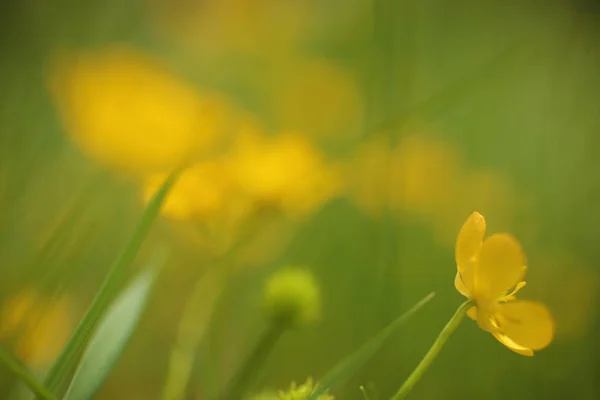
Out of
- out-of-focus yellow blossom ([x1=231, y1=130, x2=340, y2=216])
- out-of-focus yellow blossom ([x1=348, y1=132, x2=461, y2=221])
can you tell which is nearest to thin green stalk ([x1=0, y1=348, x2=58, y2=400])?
out-of-focus yellow blossom ([x1=231, y1=130, x2=340, y2=216])

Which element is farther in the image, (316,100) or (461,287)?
(316,100)

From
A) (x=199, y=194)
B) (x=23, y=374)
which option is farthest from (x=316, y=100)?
(x=23, y=374)

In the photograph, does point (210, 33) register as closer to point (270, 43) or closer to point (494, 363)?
point (270, 43)

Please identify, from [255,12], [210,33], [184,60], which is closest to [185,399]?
[184,60]

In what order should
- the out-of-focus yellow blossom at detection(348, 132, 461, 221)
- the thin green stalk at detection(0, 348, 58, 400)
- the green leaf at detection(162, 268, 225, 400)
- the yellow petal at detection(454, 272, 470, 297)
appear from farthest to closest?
the out-of-focus yellow blossom at detection(348, 132, 461, 221) < the green leaf at detection(162, 268, 225, 400) < the yellow petal at detection(454, 272, 470, 297) < the thin green stalk at detection(0, 348, 58, 400)

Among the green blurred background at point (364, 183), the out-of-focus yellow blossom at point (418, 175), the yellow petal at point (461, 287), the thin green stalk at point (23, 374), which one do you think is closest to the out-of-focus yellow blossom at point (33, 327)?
the green blurred background at point (364, 183)

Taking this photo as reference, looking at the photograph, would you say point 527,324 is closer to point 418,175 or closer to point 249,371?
point 249,371

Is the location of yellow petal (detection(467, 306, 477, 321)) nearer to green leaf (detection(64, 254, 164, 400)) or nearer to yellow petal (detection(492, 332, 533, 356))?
yellow petal (detection(492, 332, 533, 356))
